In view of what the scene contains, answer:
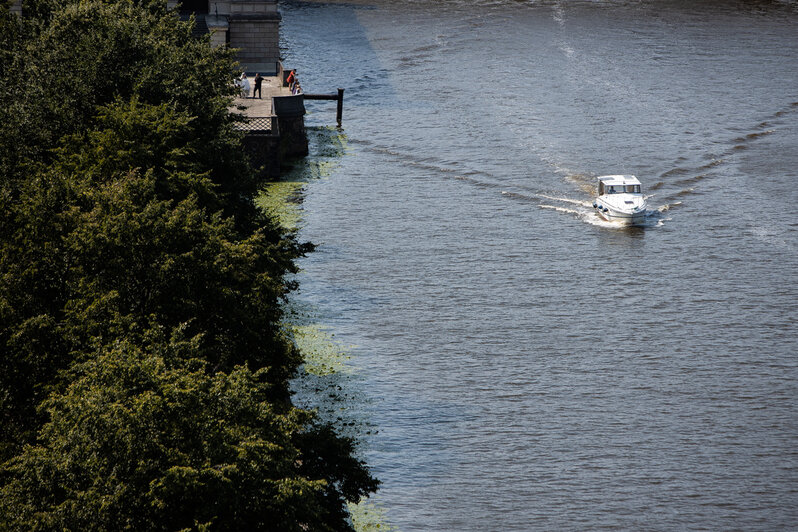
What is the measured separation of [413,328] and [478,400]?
835cm

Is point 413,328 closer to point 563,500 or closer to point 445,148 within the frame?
point 563,500

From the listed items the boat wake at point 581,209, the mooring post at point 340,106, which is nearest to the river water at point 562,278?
the boat wake at point 581,209

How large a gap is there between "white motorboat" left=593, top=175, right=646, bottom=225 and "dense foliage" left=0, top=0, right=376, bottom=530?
3002cm

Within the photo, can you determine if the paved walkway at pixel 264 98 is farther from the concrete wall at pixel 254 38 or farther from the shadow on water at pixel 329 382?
the shadow on water at pixel 329 382

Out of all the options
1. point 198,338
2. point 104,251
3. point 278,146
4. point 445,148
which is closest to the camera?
point 198,338

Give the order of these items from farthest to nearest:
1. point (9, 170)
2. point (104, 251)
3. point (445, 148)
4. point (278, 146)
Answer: point (445, 148), point (278, 146), point (9, 170), point (104, 251)

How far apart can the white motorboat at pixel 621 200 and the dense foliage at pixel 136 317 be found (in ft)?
98.5

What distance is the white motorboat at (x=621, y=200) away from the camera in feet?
229

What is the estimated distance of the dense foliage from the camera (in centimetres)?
2281

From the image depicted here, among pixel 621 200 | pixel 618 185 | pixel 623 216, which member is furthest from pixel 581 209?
pixel 623 216

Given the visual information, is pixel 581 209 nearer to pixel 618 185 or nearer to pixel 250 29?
pixel 618 185

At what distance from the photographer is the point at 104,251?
→ 31.0m

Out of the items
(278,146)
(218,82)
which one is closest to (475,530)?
(218,82)

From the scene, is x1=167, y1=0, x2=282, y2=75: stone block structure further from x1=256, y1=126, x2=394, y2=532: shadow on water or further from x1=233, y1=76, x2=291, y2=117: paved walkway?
x1=256, y1=126, x2=394, y2=532: shadow on water
